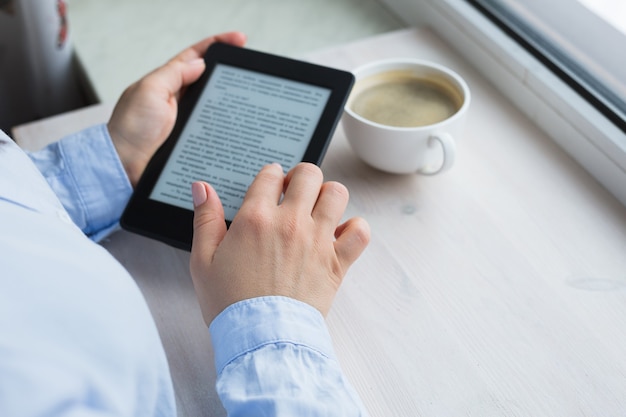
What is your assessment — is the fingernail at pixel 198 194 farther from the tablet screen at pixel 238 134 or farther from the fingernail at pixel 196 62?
the fingernail at pixel 196 62

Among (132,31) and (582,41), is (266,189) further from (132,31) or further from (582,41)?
(132,31)

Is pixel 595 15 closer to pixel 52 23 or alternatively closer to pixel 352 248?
pixel 352 248

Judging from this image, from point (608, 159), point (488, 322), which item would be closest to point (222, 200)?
point (488, 322)

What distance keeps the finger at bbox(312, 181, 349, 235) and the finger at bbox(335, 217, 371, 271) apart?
11 millimetres

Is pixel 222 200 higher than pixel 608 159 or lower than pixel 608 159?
lower

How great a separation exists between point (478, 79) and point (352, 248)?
350 mm

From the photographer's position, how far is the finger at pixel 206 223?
51cm

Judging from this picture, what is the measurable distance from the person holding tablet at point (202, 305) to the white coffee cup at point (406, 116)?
0.31 ft

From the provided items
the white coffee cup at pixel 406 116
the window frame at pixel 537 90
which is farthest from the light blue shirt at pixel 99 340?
the window frame at pixel 537 90

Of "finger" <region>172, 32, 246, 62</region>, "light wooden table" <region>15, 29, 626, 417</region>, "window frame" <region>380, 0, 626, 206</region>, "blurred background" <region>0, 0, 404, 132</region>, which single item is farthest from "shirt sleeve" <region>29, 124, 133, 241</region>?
"window frame" <region>380, 0, 626, 206</region>

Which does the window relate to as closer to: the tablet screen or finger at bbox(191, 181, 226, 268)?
the tablet screen

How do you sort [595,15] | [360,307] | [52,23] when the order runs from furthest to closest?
[52,23]
[595,15]
[360,307]

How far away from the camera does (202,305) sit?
50cm

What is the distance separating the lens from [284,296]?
48 cm
